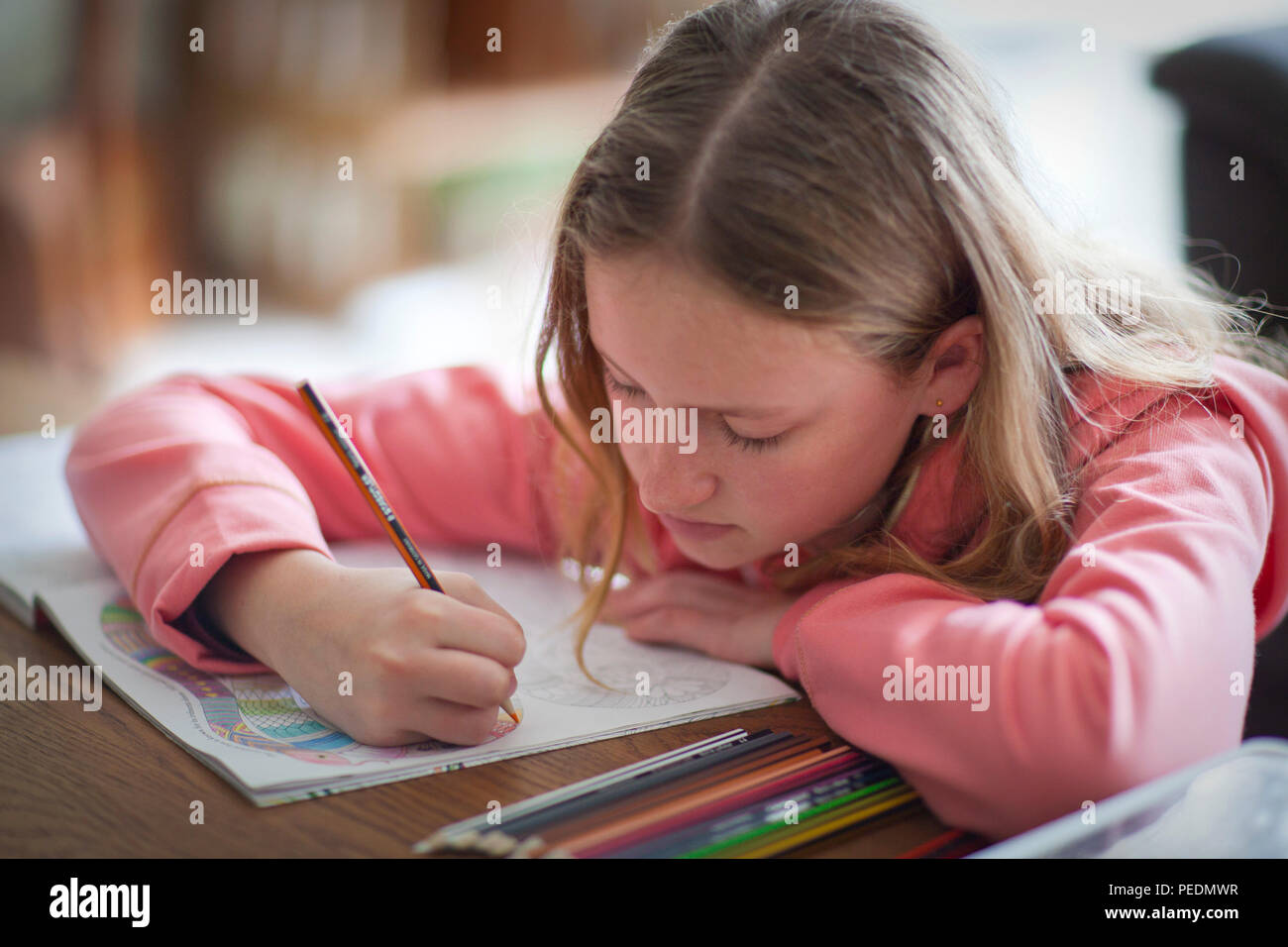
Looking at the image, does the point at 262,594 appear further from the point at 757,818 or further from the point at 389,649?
the point at 757,818

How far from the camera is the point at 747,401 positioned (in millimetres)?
648

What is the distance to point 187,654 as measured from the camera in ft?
2.34

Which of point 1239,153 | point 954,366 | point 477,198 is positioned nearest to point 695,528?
point 954,366

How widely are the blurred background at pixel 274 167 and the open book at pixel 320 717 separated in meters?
1.31

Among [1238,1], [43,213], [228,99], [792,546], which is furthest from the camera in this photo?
[228,99]

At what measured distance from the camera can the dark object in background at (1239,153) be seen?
0.98 metres

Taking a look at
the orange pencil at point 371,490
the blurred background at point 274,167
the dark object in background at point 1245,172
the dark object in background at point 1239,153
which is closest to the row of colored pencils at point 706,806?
the orange pencil at point 371,490

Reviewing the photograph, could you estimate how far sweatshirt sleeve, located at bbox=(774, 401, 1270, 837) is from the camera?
1.75 ft

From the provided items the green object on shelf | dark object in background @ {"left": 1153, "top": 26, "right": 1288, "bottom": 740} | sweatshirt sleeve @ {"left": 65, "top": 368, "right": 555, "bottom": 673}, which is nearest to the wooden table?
sweatshirt sleeve @ {"left": 65, "top": 368, "right": 555, "bottom": 673}

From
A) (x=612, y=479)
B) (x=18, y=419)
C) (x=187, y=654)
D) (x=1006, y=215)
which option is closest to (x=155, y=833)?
(x=187, y=654)

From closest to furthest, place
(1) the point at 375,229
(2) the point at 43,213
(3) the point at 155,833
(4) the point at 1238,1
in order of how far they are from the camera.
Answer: (3) the point at 155,833 → (4) the point at 1238,1 → (2) the point at 43,213 → (1) the point at 375,229

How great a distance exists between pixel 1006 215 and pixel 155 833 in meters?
0.57

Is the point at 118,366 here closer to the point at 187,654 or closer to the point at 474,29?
the point at 474,29

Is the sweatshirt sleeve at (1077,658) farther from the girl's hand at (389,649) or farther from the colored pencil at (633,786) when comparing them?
the girl's hand at (389,649)
